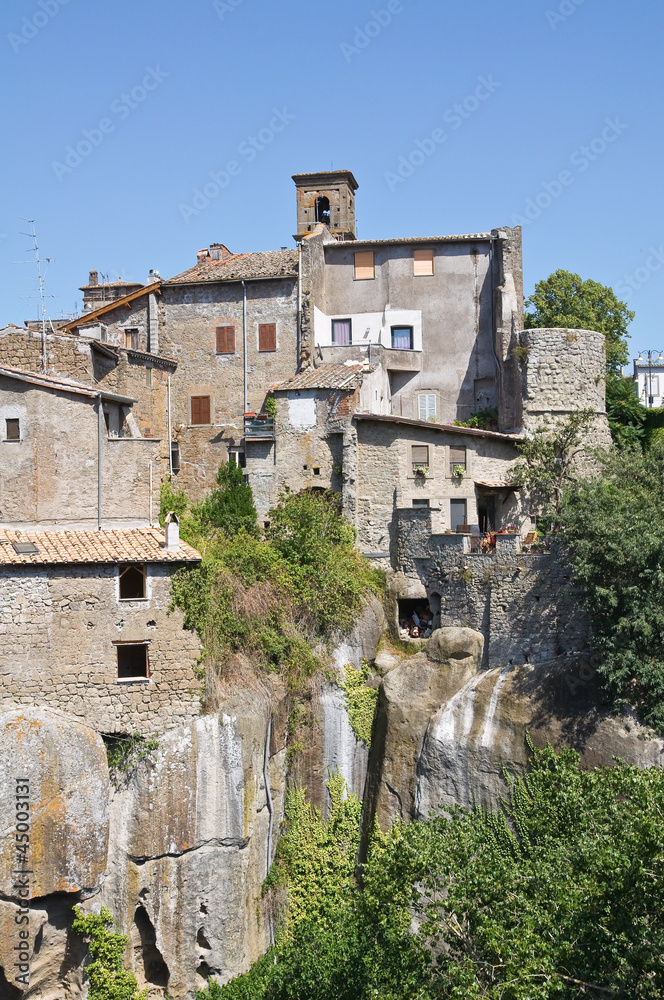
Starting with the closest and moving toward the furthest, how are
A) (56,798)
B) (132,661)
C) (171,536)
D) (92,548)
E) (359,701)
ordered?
(56,798) → (92,548) → (171,536) → (132,661) → (359,701)

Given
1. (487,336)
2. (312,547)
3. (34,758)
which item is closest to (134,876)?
(34,758)

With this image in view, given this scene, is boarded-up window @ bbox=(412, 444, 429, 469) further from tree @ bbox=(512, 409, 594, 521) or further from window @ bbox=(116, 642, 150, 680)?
window @ bbox=(116, 642, 150, 680)

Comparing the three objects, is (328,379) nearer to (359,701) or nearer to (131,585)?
(131,585)

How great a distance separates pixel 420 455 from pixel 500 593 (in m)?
5.95

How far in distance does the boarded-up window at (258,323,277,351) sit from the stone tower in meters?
10.6

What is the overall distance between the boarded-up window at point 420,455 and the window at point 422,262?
27.5ft

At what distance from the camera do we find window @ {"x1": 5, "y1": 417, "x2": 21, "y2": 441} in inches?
1059

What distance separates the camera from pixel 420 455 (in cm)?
3331

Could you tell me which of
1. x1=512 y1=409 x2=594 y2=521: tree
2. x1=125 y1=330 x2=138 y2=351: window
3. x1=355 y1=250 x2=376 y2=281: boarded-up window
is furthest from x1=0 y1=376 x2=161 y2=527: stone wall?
x1=355 y1=250 x2=376 y2=281: boarded-up window

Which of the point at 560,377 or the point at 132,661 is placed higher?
the point at 560,377

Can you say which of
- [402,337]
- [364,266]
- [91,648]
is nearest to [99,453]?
[91,648]

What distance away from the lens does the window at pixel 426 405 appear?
1487 inches

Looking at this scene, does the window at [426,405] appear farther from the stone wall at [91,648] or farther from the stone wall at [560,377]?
the stone wall at [91,648]

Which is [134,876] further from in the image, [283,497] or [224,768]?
[283,497]
